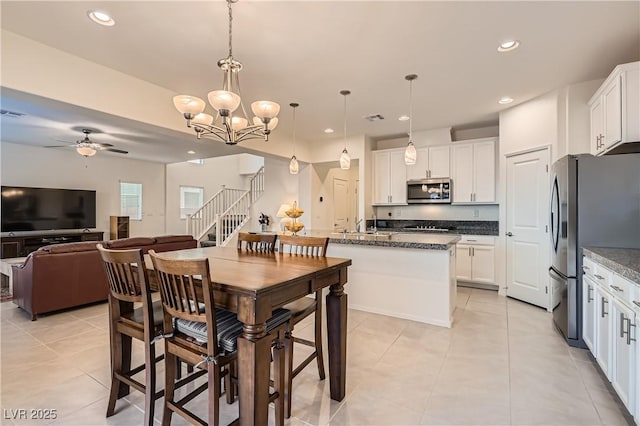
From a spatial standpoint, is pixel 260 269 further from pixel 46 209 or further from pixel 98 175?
pixel 98 175

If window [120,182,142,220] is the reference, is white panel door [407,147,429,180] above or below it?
above

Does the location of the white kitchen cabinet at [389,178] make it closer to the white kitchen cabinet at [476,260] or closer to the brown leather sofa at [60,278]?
the white kitchen cabinet at [476,260]

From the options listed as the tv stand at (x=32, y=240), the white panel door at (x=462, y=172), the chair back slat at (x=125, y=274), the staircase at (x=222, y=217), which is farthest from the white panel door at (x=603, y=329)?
the tv stand at (x=32, y=240)

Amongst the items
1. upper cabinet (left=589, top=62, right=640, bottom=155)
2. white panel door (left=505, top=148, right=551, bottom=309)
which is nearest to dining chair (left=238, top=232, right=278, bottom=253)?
upper cabinet (left=589, top=62, right=640, bottom=155)

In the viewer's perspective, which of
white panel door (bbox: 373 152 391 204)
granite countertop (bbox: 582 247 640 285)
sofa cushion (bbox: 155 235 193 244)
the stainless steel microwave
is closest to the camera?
granite countertop (bbox: 582 247 640 285)

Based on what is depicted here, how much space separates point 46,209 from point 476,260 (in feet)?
28.5

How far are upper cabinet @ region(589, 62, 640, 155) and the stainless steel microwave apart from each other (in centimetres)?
246

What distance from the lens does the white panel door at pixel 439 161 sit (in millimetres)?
5547

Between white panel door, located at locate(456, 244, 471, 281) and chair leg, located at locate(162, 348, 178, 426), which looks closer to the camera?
chair leg, located at locate(162, 348, 178, 426)

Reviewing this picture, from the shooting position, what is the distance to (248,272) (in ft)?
5.94

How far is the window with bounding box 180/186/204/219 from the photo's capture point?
9.54m

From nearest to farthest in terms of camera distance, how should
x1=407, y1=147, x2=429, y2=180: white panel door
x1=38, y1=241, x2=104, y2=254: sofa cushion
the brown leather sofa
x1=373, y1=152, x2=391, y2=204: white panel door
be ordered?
the brown leather sofa
x1=38, y1=241, x2=104, y2=254: sofa cushion
x1=407, y1=147, x2=429, y2=180: white panel door
x1=373, y1=152, x2=391, y2=204: white panel door

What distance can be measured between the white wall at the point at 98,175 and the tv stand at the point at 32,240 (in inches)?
22.9

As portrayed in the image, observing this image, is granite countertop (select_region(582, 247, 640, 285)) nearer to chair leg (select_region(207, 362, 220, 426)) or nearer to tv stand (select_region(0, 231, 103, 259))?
chair leg (select_region(207, 362, 220, 426))
